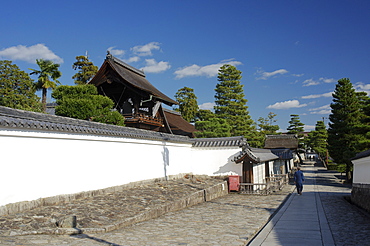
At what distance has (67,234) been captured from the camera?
700cm

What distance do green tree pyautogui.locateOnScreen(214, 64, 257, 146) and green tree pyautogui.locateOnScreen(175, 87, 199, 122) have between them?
4.34 m

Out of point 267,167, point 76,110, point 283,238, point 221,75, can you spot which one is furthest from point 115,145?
point 221,75

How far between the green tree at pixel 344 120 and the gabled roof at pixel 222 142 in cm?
1157

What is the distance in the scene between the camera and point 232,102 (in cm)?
4547

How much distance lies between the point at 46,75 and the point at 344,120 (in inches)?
1172

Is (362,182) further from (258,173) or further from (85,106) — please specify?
(85,106)

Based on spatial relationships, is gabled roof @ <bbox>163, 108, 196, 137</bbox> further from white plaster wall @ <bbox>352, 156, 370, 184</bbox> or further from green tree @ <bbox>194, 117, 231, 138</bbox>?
white plaster wall @ <bbox>352, 156, 370, 184</bbox>

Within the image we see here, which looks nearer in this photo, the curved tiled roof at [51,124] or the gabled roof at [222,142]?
the curved tiled roof at [51,124]

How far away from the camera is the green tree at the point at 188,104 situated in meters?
48.8

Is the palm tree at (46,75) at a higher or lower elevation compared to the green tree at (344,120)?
higher

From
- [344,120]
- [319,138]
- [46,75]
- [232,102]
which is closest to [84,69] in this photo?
[46,75]

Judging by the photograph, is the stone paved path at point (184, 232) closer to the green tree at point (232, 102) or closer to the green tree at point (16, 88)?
the green tree at point (16, 88)

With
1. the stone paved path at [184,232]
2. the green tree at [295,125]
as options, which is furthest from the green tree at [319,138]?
the stone paved path at [184,232]

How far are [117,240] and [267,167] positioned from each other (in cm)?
1947
